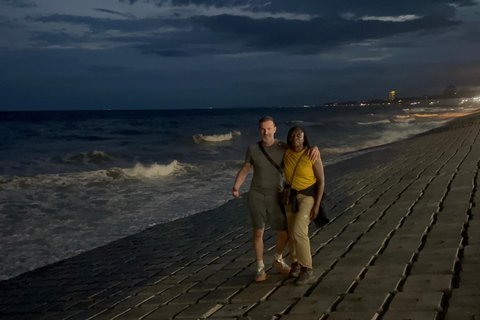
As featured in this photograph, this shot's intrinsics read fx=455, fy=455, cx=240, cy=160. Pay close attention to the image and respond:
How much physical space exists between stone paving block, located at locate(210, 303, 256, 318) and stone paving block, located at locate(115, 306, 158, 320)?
800 mm

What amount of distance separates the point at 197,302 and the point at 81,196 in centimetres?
1036

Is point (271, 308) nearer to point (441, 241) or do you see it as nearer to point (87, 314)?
point (87, 314)

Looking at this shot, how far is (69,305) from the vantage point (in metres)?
5.44

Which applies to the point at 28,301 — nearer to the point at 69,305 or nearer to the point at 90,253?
the point at 69,305

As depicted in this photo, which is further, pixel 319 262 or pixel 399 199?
pixel 399 199

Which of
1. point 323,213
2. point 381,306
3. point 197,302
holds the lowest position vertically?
point 197,302

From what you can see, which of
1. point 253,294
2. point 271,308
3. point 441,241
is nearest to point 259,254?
point 253,294

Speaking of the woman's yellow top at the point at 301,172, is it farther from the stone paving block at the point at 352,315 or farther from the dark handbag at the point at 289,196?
the stone paving block at the point at 352,315

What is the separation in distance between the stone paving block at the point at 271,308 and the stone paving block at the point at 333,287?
29cm

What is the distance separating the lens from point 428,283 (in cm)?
400

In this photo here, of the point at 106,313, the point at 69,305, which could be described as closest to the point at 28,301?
the point at 69,305

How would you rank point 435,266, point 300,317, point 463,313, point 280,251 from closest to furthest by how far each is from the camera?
point 463,313 < point 300,317 < point 435,266 < point 280,251

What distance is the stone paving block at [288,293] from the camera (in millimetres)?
4254

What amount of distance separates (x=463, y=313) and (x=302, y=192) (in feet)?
5.78
